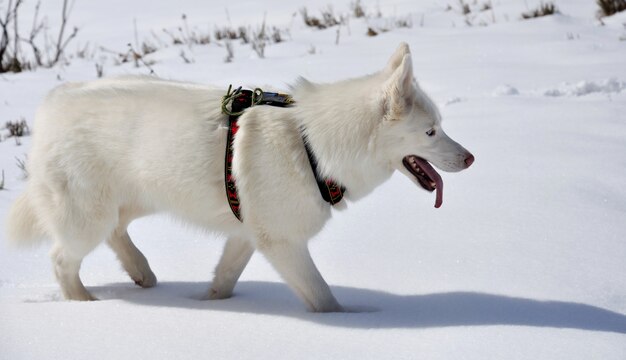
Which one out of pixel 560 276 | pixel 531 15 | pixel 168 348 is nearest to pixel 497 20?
pixel 531 15

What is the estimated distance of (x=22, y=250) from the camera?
16.0 feet

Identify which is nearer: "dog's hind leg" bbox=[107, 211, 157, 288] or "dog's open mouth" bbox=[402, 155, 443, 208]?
"dog's open mouth" bbox=[402, 155, 443, 208]

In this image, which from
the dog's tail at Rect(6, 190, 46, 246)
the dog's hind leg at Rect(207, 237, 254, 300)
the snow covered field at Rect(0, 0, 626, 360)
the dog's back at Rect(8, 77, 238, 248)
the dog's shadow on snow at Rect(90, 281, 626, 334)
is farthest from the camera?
the dog's tail at Rect(6, 190, 46, 246)

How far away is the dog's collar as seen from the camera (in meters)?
3.99

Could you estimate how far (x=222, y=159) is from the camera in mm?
4090

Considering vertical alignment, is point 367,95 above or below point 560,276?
above

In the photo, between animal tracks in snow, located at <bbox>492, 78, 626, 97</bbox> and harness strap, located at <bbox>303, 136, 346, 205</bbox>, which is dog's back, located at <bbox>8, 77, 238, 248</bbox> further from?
animal tracks in snow, located at <bbox>492, 78, 626, 97</bbox>

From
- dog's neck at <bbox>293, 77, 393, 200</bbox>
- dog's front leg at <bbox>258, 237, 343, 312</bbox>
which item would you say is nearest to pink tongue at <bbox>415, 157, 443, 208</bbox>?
dog's neck at <bbox>293, 77, 393, 200</bbox>

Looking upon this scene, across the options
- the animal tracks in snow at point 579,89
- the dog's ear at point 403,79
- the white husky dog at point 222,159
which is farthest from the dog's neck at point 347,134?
the animal tracks in snow at point 579,89

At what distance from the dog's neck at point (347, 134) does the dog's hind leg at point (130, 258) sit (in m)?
1.25

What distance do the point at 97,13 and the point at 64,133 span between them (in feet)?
37.9

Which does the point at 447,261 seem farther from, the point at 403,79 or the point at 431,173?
the point at 403,79

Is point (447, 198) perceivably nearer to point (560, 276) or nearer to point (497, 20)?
point (560, 276)

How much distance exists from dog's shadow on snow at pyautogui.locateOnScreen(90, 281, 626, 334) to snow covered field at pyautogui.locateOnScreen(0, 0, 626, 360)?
0.04ft
